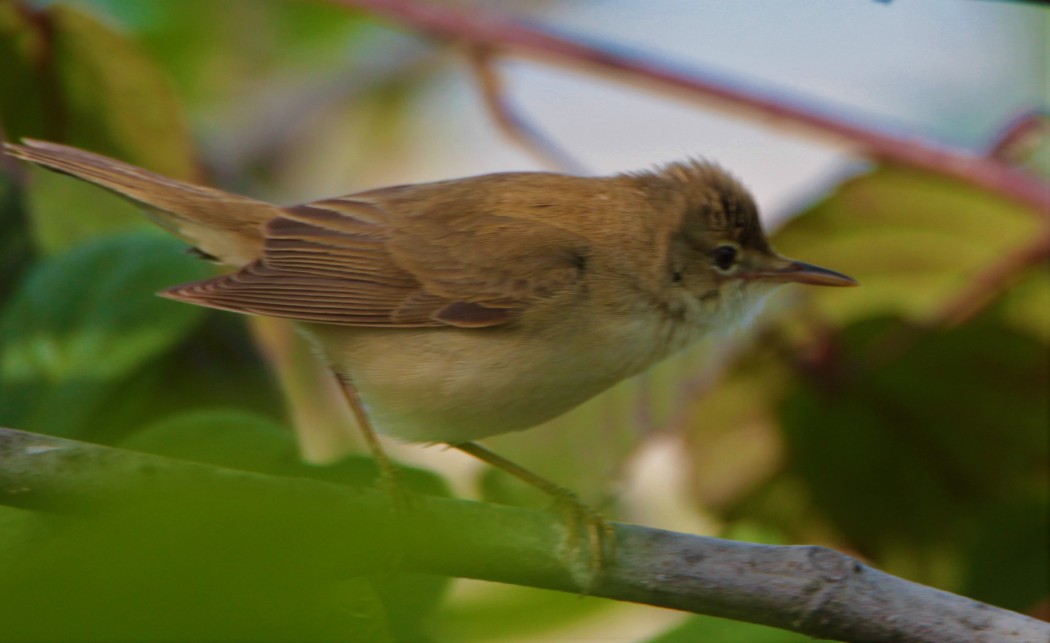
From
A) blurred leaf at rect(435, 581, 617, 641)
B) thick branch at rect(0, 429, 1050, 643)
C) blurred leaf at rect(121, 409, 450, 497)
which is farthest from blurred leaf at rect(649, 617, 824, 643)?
blurred leaf at rect(435, 581, 617, 641)

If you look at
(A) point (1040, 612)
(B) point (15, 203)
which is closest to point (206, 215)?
(B) point (15, 203)

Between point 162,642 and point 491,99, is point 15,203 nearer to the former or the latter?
point 491,99

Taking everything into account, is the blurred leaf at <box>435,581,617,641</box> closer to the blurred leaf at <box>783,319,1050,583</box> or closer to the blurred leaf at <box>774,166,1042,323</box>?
the blurred leaf at <box>783,319,1050,583</box>

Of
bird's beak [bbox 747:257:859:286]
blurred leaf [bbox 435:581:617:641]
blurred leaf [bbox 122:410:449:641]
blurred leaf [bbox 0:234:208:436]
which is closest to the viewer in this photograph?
blurred leaf [bbox 435:581:617:641]

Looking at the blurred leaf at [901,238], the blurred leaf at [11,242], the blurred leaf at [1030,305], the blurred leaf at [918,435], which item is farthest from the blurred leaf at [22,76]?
the blurred leaf at [1030,305]

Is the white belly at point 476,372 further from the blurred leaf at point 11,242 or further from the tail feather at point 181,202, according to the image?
the blurred leaf at point 11,242

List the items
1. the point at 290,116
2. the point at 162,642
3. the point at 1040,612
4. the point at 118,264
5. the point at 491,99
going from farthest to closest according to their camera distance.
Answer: the point at 290,116 → the point at 491,99 → the point at 1040,612 → the point at 118,264 → the point at 162,642
